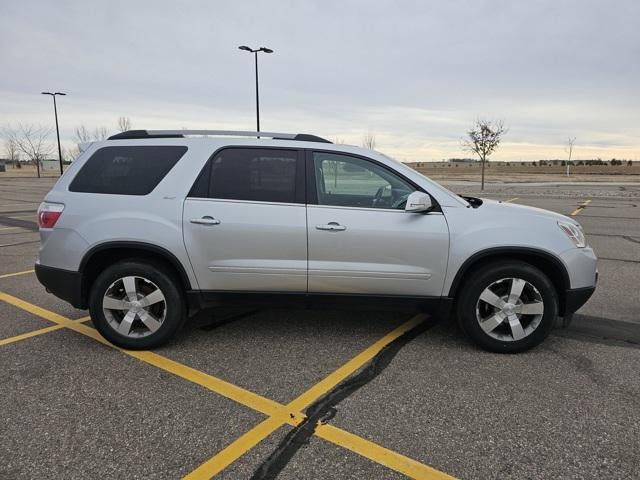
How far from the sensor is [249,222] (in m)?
3.65

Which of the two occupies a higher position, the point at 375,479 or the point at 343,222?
the point at 343,222

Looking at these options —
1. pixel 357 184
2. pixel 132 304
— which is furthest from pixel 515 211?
pixel 132 304

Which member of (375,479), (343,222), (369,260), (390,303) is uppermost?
(343,222)

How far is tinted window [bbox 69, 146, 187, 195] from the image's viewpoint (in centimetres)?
383

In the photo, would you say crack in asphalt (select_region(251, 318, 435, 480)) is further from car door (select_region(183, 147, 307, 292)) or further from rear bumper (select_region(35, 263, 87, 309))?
rear bumper (select_region(35, 263, 87, 309))

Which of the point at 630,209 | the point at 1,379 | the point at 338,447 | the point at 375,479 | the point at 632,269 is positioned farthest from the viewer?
the point at 630,209

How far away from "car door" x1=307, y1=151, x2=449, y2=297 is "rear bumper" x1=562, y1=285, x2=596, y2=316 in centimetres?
102

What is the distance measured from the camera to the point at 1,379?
10.9 ft

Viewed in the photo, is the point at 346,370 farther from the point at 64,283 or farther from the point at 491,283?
the point at 64,283

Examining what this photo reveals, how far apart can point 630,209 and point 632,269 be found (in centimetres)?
1108

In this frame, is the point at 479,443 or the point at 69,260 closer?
the point at 479,443

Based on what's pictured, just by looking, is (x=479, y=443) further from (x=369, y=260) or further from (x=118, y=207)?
(x=118, y=207)

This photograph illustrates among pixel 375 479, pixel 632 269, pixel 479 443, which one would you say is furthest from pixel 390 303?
pixel 632 269

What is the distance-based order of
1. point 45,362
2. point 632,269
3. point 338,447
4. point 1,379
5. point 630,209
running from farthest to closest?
point 630,209
point 632,269
point 45,362
point 1,379
point 338,447
